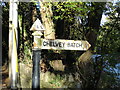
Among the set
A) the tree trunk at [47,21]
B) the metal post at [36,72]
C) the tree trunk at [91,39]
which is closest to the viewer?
the metal post at [36,72]

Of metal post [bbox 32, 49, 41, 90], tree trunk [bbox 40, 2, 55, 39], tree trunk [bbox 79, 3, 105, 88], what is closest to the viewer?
metal post [bbox 32, 49, 41, 90]

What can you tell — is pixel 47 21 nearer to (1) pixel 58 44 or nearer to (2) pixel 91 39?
(2) pixel 91 39

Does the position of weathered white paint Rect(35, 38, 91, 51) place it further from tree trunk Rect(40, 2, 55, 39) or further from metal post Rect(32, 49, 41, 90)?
tree trunk Rect(40, 2, 55, 39)

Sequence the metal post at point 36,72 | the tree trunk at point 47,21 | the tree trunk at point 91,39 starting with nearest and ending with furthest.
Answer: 1. the metal post at point 36,72
2. the tree trunk at point 91,39
3. the tree trunk at point 47,21

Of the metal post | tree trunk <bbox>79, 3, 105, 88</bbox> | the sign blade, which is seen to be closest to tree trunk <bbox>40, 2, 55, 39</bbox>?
tree trunk <bbox>79, 3, 105, 88</bbox>

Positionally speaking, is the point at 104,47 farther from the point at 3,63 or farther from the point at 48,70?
the point at 3,63

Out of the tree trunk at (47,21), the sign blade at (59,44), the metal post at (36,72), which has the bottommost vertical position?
the metal post at (36,72)

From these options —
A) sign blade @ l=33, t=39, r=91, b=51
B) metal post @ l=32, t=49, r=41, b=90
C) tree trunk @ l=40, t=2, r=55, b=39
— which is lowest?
metal post @ l=32, t=49, r=41, b=90

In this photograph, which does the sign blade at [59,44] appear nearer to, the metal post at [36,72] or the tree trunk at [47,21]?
the metal post at [36,72]

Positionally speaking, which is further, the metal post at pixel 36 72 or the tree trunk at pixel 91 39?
the tree trunk at pixel 91 39

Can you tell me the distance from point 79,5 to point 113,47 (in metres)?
1.47

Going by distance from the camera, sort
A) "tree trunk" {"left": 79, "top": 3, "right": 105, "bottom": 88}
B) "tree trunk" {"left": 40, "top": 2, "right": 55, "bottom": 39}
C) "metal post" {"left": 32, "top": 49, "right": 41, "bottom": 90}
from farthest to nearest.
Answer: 1. "tree trunk" {"left": 40, "top": 2, "right": 55, "bottom": 39}
2. "tree trunk" {"left": 79, "top": 3, "right": 105, "bottom": 88}
3. "metal post" {"left": 32, "top": 49, "right": 41, "bottom": 90}

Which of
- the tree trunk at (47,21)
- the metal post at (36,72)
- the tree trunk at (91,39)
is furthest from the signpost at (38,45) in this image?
the tree trunk at (47,21)

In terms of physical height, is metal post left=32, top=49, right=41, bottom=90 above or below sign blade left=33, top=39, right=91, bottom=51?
below
